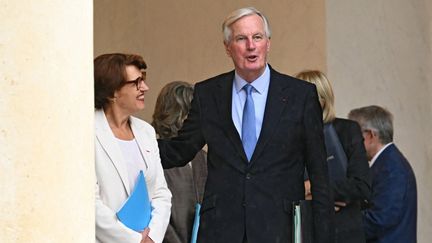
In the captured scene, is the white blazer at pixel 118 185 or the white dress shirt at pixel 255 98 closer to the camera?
the white blazer at pixel 118 185

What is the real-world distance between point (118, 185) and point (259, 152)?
642mm

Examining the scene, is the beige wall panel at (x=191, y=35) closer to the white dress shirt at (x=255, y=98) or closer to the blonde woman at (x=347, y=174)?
the blonde woman at (x=347, y=174)

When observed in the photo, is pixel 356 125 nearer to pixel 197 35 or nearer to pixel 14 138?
pixel 14 138

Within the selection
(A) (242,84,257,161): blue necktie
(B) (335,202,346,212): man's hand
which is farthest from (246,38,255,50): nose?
(B) (335,202,346,212): man's hand

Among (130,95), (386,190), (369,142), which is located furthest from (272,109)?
(369,142)

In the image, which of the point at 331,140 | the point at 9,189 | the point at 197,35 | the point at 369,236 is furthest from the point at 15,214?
the point at 197,35

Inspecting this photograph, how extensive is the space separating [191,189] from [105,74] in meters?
1.16

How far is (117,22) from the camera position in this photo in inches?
380

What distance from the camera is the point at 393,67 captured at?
8.73 m

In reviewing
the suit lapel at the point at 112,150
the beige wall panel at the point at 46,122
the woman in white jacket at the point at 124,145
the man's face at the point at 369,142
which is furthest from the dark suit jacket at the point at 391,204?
the beige wall panel at the point at 46,122

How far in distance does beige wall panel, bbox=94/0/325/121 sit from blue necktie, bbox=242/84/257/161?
2.96m

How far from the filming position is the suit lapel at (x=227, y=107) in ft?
16.8

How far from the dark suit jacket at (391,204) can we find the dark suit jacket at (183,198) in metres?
1.01

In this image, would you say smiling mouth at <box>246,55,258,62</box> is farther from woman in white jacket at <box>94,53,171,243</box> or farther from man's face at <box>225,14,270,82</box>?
woman in white jacket at <box>94,53,171,243</box>
